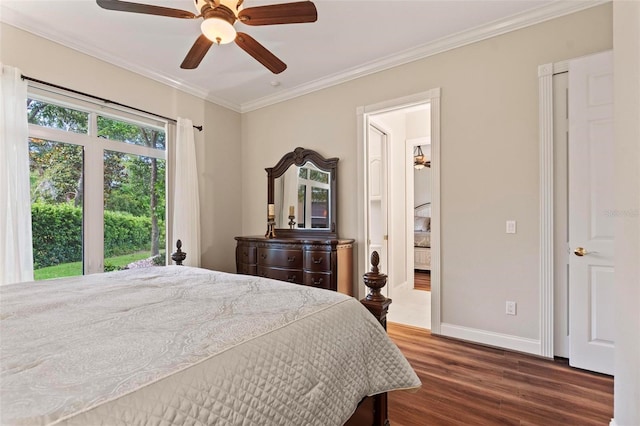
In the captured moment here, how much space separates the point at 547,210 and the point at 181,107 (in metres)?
3.97

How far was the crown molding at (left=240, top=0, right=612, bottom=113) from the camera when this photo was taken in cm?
233

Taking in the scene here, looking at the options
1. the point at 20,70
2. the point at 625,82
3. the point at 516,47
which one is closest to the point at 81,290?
the point at 20,70

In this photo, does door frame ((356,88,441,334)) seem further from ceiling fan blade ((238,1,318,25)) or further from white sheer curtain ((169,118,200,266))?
white sheer curtain ((169,118,200,266))

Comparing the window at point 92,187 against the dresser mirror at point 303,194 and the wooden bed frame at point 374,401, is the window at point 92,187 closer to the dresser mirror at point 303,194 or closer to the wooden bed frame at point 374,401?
the dresser mirror at point 303,194

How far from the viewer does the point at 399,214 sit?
182 inches

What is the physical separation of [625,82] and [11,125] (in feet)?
12.8

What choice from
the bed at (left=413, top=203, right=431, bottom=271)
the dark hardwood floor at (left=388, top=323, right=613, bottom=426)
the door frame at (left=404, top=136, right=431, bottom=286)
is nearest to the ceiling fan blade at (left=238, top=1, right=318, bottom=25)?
the dark hardwood floor at (left=388, top=323, right=613, bottom=426)

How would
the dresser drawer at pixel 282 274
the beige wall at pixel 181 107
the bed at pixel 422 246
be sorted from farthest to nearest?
the bed at pixel 422 246, the dresser drawer at pixel 282 274, the beige wall at pixel 181 107

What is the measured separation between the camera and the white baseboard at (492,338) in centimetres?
245

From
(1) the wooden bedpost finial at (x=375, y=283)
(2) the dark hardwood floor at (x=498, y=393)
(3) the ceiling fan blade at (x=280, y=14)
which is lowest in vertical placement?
(2) the dark hardwood floor at (x=498, y=393)

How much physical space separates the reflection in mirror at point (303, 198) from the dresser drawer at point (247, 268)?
658 millimetres

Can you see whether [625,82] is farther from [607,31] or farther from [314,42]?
[314,42]

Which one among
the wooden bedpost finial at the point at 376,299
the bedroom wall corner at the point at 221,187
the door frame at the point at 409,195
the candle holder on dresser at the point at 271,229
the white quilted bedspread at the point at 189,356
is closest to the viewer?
the white quilted bedspread at the point at 189,356

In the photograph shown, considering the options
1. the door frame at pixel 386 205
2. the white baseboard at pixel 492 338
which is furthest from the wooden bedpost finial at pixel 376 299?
the door frame at pixel 386 205
